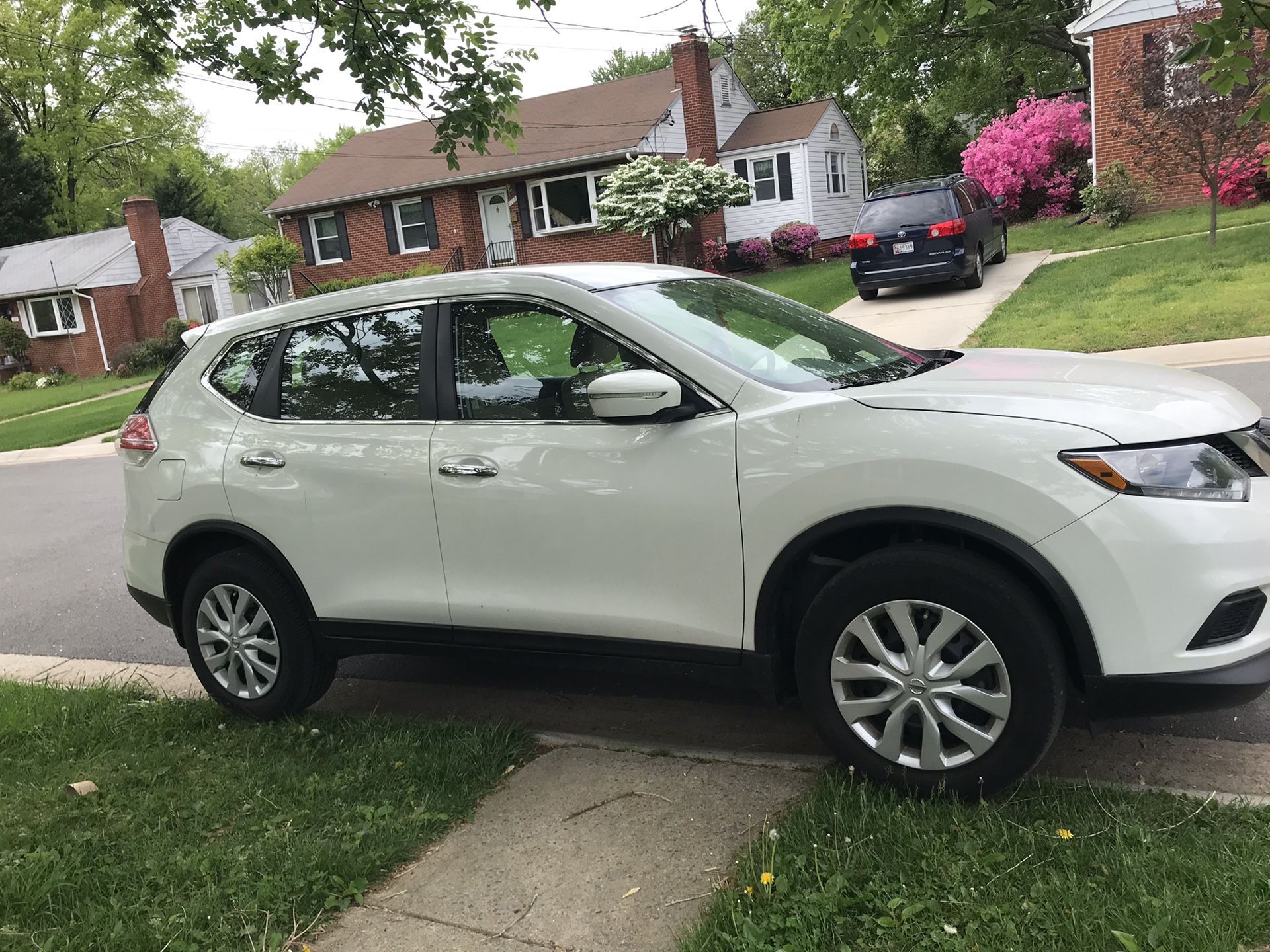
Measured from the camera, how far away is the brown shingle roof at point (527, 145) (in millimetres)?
27859

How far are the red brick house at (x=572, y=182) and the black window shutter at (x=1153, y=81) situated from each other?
13.0 metres

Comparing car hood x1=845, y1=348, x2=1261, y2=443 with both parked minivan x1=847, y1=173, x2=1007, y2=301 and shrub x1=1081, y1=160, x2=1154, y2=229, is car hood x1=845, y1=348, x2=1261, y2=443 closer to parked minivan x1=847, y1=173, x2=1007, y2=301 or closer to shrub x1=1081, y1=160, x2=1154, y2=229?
parked minivan x1=847, y1=173, x2=1007, y2=301

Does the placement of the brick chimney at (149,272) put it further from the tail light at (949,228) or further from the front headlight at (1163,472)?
the front headlight at (1163,472)

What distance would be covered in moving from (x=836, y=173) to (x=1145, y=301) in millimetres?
19916

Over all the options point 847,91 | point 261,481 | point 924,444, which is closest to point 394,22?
point 261,481

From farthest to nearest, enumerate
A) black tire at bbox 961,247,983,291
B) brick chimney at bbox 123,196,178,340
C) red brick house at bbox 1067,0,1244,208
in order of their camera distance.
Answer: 1. brick chimney at bbox 123,196,178,340
2. red brick house at bbox 1067,0,1244,208
3. black tire at bbox 961,247,983,291

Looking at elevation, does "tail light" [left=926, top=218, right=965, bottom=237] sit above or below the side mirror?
above

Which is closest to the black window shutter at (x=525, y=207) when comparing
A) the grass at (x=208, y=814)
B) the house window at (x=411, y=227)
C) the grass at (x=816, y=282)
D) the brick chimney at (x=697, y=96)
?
the house window at (x=411, y=227)

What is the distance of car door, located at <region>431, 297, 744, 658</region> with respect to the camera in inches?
130

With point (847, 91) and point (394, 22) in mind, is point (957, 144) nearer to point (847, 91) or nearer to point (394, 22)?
point (847, 91)

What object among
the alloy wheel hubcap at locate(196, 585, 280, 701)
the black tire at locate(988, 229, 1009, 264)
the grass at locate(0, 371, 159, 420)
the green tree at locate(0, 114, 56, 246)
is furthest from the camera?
the green tree at locate(0, 114, 56, 246)

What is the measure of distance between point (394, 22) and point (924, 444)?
4.62 m

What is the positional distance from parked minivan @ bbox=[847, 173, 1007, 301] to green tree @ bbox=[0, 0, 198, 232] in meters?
40.1

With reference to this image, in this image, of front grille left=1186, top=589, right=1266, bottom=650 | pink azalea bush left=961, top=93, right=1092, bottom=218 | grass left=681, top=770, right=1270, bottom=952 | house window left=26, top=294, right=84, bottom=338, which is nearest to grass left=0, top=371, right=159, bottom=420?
house window left=26, top=294, right=84, bottom=338
